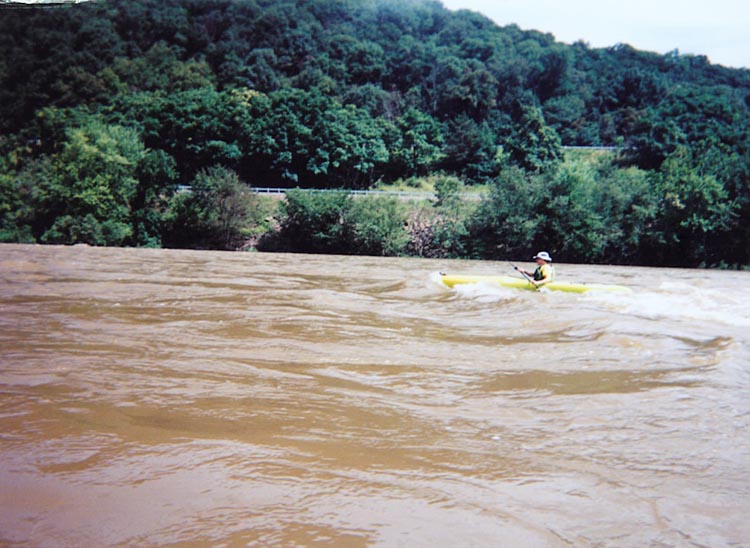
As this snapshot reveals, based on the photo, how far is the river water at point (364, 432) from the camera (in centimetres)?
321

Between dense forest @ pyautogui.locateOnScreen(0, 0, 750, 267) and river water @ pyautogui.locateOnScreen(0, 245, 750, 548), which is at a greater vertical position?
dense forest @ pyautogui.locateOnScreen(0, 0, 750, 267)

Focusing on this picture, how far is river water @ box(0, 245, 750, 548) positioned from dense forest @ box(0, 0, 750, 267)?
10.7 feet

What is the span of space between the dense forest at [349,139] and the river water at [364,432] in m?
3.26

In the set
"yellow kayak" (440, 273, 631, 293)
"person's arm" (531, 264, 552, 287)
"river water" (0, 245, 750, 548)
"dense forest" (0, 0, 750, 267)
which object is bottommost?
"river water" (0, 245, 750, 548)

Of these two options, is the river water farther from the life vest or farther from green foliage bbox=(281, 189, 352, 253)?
green foliage bbox=(281, 189, 352, 253)

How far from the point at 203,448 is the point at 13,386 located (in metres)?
2.25

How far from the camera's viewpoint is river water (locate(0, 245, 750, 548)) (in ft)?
10.5

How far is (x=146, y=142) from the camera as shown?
4956 cm

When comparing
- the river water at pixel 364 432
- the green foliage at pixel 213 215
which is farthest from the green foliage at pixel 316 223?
the river water at pixel 364 432

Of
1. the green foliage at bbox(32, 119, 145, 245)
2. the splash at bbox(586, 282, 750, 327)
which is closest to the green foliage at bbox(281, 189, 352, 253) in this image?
the green foliage at bbox(32, 119, 145, 245)

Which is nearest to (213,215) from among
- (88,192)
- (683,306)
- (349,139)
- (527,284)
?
(88,192)

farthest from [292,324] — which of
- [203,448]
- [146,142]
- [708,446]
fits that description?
[146,142]

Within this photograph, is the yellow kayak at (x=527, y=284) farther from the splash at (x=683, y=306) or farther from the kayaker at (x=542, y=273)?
the splash at (x=683, y=306)

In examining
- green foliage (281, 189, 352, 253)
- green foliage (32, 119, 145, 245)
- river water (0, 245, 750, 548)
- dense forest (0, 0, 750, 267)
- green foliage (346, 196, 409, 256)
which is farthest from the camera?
green foliage (281, 189, 352, 253)
